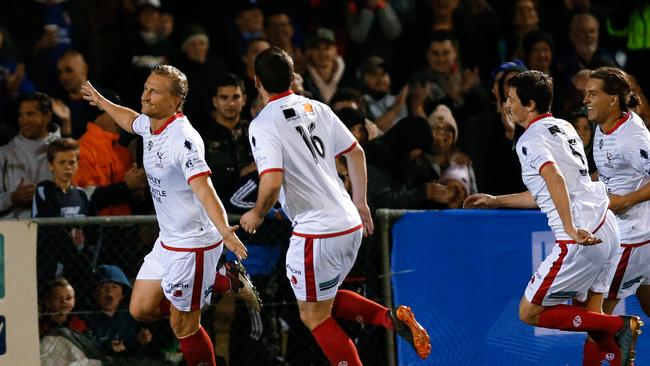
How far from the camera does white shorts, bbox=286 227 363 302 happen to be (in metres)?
7.67

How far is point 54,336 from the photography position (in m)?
8.91

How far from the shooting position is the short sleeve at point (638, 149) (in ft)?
27.4

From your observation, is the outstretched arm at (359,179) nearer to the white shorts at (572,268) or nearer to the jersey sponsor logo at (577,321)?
the white shorts at (572,268)

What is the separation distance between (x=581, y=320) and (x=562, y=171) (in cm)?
98

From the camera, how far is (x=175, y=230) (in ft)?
26.3

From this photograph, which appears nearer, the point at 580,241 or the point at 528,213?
the point at 580,241

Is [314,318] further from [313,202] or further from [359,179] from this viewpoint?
[359,179]

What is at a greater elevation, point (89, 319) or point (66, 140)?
point (66, 140)

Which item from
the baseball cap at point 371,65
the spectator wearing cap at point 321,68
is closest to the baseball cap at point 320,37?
the spectator wearing cap at point 321,68

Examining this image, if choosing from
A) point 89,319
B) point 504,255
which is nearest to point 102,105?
point 89,319

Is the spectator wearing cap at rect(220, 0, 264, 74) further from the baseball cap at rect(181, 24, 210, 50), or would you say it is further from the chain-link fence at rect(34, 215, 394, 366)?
the chain-link fence at rect(34, 215, 394, 366)

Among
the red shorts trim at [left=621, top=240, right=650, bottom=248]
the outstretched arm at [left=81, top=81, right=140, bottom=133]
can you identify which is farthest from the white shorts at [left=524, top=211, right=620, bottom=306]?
the outstretched arm at [left=81, top=81, right=140, bottom=133]

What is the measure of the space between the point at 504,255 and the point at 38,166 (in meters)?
3.73

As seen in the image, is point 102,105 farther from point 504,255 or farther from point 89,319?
point 504,255
